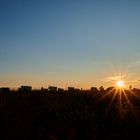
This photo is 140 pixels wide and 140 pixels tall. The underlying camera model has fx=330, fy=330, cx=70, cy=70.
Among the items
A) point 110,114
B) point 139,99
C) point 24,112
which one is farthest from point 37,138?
point 139,99

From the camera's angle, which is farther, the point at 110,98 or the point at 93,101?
the point at 110,98

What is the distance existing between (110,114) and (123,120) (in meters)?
1.49

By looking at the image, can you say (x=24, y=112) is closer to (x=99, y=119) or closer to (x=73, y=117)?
(x=73, y=117)

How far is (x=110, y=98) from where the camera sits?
25.4 meters

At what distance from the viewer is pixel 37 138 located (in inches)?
586

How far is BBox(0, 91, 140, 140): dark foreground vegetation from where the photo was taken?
50.2 ft

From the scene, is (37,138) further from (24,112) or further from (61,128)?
(24,112)

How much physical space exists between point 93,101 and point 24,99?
4.95m

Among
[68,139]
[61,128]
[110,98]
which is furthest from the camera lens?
[110,98]

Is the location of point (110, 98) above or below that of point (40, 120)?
above

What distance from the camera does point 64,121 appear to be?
17422 mm

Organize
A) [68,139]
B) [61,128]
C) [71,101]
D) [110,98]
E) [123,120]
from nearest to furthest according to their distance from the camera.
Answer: [68,139] < [61,128] < [123,120] < [71,101] < [110,98]

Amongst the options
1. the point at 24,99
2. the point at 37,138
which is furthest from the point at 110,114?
the point at 24,99

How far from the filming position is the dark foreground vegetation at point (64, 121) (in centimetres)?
1531
